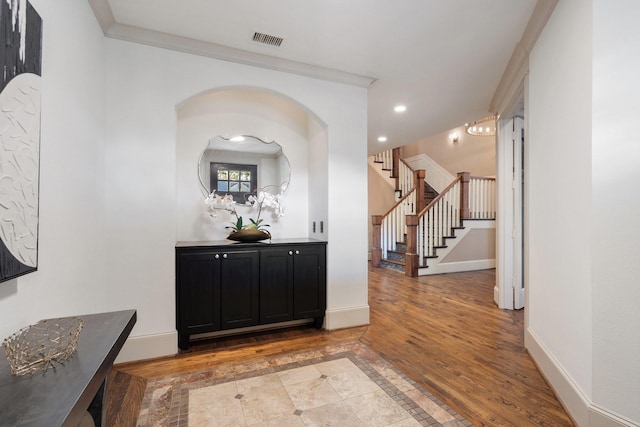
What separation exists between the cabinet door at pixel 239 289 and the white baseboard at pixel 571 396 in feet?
7.72

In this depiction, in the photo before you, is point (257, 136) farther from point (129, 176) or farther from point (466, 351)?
point (466, 351)

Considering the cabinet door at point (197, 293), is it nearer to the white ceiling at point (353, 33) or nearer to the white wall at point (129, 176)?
the white wall at point (129, 176)

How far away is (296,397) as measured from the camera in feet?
6.42

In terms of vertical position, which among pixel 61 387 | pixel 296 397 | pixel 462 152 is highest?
pixel 462 152

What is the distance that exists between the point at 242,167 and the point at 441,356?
269 cm

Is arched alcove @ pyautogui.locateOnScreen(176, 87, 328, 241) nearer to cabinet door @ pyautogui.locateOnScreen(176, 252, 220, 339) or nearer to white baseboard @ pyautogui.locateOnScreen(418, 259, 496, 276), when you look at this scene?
cabinet door @ pyautogui.locateOnScreen(176, 252, 220, 339)

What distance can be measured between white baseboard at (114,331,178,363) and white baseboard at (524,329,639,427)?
2.84 m

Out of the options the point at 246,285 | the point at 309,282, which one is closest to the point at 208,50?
the point at 246,285

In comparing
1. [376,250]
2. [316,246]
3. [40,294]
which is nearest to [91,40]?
[40,294]

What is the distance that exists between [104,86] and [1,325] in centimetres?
195

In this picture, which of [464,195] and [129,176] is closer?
[129,176]

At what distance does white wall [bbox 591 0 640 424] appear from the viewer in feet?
4.72

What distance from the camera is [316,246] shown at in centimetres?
310

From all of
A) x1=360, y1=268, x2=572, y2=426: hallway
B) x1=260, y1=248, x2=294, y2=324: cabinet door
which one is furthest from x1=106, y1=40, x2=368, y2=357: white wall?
x1=360, y1=268, x2=572, y2=426: hallway
